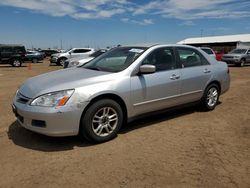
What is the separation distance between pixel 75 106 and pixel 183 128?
2232 millimetres

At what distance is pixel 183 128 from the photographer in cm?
516

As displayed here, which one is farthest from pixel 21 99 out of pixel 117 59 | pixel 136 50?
pixel 136 50

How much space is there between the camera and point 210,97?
21.0 ft

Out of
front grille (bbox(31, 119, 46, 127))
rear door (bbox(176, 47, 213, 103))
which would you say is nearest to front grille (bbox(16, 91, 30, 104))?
front grille (bbox(31, 119, 46, 127))

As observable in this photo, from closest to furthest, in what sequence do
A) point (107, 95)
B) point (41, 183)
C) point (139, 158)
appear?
point (41, 183) < point (139, 158) < point (107, 95)

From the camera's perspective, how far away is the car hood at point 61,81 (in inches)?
163

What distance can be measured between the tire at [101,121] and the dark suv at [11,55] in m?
22.4

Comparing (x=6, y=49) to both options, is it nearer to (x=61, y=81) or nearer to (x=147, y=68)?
(x=61, y=81)

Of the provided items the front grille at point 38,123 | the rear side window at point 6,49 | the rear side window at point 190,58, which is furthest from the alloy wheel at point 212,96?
the rear side window at point 6,49

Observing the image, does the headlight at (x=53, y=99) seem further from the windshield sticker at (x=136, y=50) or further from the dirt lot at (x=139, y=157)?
the windshield sticker at (x=136, y=50)

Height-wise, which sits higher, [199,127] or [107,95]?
[107,95]

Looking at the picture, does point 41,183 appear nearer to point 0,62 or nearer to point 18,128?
point 18,128

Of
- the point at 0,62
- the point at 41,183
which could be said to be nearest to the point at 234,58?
the point at 0,62

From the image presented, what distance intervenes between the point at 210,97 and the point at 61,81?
3700mm
